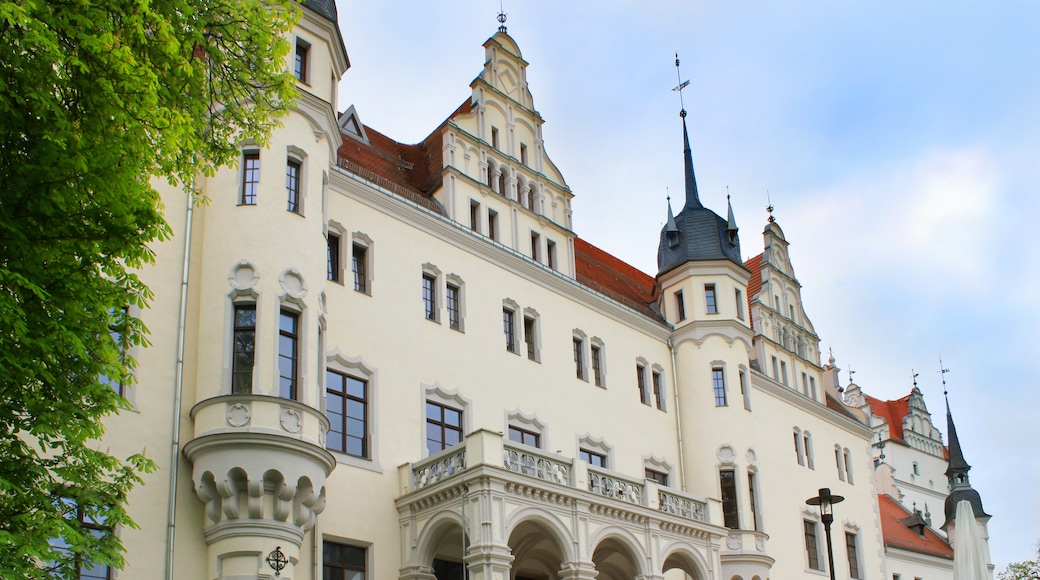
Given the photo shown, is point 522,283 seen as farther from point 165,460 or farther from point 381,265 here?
point 165,460

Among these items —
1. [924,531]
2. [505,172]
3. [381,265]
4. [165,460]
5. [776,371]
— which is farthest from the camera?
[924,531]

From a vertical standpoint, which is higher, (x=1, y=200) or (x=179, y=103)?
(x=179, y=103)

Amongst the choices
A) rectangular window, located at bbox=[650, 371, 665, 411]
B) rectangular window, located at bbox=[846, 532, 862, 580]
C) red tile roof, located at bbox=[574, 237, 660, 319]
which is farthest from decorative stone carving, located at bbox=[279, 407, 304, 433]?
rectangular window, located at bbox=[846, 532, 862, 580]

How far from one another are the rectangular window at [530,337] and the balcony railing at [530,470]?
4646 mm

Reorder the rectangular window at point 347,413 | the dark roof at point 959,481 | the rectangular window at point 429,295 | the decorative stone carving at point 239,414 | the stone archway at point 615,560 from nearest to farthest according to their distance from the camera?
the decorative stone carving at point 239,414
the rectangular window at point 347,413
the stone archway at point 615,560
the rectangular window at point 429,295
the dark roof at point 959,481

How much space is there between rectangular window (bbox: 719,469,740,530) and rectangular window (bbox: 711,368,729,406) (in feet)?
6.96

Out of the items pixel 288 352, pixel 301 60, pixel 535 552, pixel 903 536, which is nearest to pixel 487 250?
pixel 301 60

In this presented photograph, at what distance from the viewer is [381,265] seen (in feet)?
76.9

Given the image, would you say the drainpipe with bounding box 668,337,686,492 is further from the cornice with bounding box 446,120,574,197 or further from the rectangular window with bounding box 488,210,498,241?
the rectangular window with bounding box 488,210,498,241

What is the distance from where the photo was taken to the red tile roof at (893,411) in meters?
68.8

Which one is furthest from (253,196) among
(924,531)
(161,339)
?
(924,531)

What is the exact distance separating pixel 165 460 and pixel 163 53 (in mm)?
8510

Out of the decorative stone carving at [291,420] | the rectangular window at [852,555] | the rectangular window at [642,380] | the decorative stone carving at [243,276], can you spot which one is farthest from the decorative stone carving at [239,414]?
the rectangular window at [852,555]

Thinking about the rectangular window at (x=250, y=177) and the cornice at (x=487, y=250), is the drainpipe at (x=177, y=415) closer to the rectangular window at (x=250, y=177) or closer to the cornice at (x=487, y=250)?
the rectangular window at (x=250, y=177)
